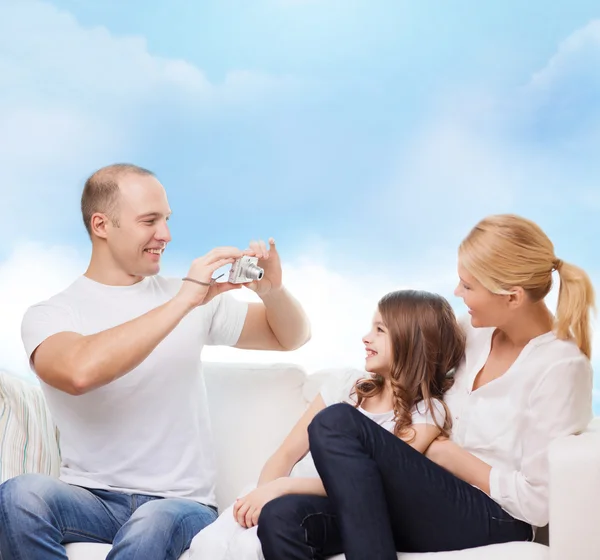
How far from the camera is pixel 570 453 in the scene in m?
1.66

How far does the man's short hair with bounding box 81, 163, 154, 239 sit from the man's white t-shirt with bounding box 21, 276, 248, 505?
0.19 meters

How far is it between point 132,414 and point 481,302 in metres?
0.89

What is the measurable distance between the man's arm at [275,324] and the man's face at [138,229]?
303 mm

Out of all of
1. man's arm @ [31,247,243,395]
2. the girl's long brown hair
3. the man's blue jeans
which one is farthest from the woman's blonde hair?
the man's blue jeans

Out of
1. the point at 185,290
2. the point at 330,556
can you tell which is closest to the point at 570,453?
the point at 330,556

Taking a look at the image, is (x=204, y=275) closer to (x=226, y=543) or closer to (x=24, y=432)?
(x=226, y=543)

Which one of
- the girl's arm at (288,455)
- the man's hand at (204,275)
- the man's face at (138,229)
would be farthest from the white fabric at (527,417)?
the man's face at (138,229)

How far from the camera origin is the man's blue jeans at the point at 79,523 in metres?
1.81

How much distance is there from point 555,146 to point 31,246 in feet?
8.24

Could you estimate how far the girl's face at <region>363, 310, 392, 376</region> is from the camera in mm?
2082

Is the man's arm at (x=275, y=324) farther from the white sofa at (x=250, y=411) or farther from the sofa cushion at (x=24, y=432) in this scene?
the sofa cushion at (x=24, y=432)

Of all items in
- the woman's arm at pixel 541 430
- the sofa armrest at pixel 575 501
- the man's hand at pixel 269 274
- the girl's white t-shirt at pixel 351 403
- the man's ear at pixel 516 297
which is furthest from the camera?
the man's hand at pixel 269 274

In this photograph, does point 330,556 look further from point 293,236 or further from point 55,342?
point 293,236

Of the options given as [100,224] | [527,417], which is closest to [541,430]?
[527,417]
